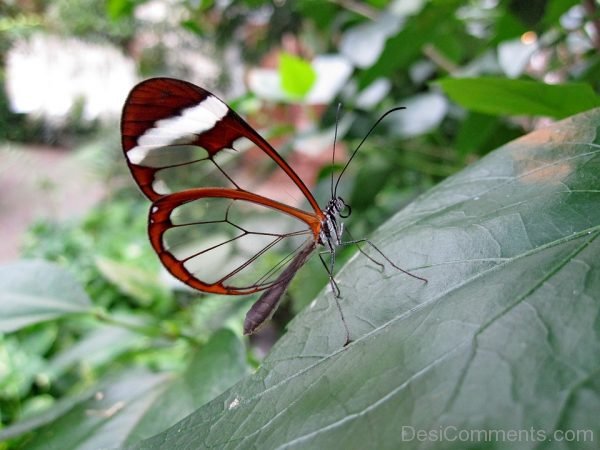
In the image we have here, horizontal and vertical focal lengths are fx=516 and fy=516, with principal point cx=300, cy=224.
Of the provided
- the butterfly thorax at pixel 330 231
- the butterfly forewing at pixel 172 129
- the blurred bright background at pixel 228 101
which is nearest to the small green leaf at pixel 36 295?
the blurred bright background at pixel 228 101

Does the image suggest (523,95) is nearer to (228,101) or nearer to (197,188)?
(197,188)

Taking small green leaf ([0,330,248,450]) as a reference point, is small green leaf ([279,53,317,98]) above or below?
above

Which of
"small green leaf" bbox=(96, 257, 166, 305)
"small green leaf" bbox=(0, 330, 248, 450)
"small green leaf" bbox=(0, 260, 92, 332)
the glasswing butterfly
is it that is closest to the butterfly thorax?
the glasswing butterfly

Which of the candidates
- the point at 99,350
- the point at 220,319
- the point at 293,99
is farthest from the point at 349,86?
the point at 99,350

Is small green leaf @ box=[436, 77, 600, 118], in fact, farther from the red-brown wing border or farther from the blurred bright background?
the red-brown wing border

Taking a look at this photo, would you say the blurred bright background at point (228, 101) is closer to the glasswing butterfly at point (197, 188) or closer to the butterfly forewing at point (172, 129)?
the glasswing butterfly at point (197, 188)
